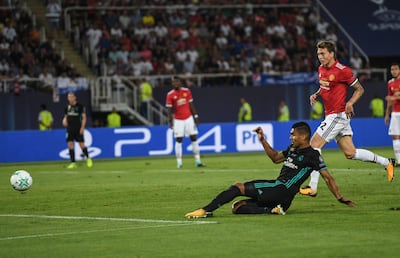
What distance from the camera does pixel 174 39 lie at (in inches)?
1762

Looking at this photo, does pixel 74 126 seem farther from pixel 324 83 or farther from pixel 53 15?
pixel 324 83

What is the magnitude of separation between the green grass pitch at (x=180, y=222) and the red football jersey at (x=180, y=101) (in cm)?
611

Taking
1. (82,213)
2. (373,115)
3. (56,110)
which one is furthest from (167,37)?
(82,213)

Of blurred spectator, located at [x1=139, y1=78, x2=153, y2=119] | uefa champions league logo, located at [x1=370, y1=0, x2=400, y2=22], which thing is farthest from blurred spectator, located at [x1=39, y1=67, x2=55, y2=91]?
uefa champions league logo, located at [x1=370, y1=0, x2=400, y2=22]

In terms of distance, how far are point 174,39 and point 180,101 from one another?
15351mm

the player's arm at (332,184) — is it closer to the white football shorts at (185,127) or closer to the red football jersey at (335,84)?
the red football jersey at (335,84)

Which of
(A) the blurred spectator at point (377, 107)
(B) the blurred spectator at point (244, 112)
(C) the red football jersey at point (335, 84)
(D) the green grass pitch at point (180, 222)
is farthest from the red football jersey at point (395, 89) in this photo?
(A) the blurred spectator at point (377, 107)

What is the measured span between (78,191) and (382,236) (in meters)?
Answer: 9.72

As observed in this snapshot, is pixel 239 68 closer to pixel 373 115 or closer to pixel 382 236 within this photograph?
pixel 373 115

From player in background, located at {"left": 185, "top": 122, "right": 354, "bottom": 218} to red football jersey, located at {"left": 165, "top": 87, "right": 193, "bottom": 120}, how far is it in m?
Result: 15.3

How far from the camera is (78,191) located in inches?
797

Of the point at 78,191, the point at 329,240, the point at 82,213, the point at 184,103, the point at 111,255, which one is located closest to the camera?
the point at 111,255

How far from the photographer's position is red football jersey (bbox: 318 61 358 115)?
16.8 m

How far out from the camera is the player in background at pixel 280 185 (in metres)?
13.8
